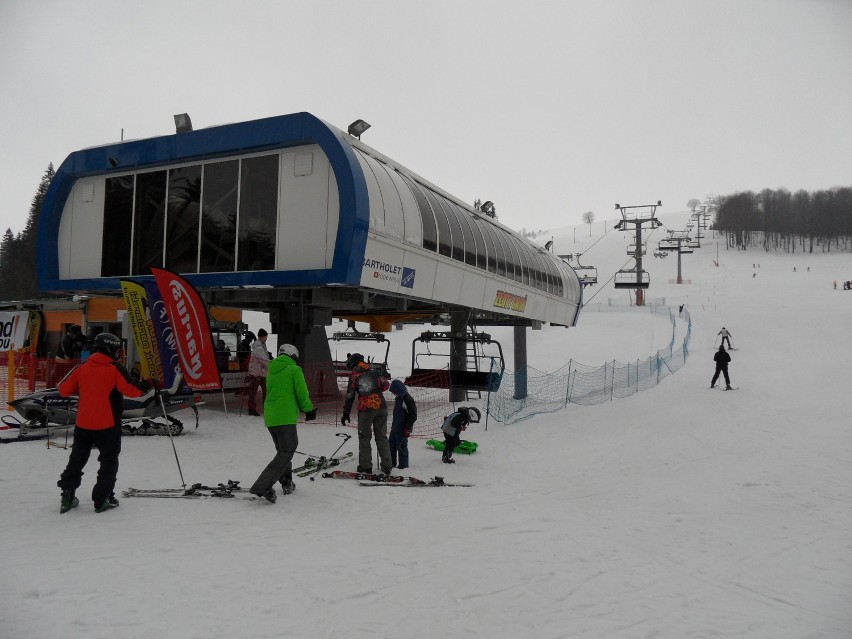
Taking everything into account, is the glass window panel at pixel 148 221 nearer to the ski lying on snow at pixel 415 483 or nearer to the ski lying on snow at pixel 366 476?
the ski lying on snow at pixel 366 476

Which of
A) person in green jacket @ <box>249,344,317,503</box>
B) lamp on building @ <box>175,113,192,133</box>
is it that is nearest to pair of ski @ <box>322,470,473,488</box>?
person in green jacket @ <box>249,344,317,503</box>

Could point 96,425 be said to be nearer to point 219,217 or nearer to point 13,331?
point 13,331

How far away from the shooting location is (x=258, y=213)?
12.7 m

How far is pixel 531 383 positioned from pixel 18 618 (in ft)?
81.1

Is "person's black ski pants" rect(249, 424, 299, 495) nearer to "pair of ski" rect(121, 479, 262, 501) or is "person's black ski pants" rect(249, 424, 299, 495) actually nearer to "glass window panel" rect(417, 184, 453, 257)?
"pair of ski" rect(121, 479, 262, 501)

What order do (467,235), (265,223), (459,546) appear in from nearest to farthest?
(459,546)
(265,223)
(467,235)

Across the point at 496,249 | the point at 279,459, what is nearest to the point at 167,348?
the point at 279,459

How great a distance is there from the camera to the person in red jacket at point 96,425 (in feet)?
18.3

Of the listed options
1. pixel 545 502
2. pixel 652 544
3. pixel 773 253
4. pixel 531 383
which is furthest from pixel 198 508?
pixel 773 253

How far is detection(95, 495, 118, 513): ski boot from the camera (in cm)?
561

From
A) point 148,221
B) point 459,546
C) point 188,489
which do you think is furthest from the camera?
point 148,221

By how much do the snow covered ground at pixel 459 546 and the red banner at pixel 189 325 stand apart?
152 cm

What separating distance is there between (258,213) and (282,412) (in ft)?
24.8

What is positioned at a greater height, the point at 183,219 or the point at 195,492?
the point at 183,219
